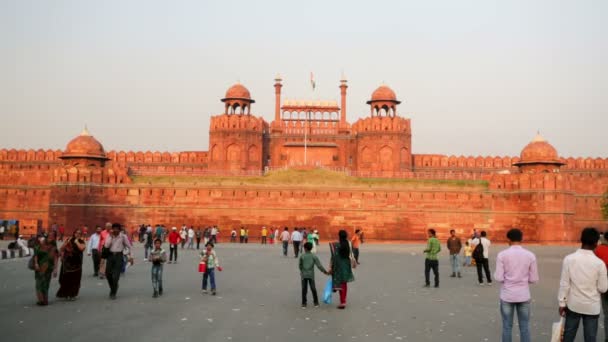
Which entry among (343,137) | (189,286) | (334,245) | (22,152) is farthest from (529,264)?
Answer: (22,152)

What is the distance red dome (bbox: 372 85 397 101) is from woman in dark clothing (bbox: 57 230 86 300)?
119ft

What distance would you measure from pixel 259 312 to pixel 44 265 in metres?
3.43

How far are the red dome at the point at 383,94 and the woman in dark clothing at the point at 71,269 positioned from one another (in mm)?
36203

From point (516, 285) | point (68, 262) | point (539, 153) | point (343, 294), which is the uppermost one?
point (539, 153)

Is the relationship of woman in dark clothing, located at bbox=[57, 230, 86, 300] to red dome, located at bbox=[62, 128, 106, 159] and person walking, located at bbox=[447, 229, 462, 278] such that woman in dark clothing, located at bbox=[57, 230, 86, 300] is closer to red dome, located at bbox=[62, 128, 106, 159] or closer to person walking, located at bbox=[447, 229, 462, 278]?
person walking, located at bbox=[447, 229, 462, 278]

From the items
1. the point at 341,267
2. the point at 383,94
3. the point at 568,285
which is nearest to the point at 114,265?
the point at 341,267

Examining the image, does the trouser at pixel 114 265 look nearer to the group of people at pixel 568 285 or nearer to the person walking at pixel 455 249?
the group of people at pixel 568 285

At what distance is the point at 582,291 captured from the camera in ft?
17.1

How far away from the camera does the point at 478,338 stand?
6.71m

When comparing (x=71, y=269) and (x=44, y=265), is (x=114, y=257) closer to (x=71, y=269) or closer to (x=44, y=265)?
(x=71, y=269)

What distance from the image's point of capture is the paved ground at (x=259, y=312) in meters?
6.82

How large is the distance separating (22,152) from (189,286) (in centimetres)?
3918

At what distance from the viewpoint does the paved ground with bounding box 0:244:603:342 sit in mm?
6820

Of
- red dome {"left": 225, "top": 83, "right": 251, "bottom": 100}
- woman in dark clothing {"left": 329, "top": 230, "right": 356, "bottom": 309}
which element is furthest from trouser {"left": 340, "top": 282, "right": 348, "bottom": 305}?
red dome {"left": 225, "top": 83, "right": 251, "bottom": 100}
